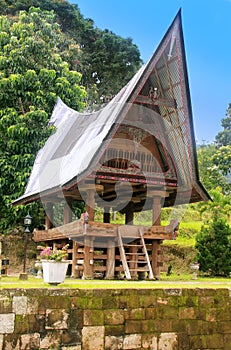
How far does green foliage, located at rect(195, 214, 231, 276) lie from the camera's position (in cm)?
1812

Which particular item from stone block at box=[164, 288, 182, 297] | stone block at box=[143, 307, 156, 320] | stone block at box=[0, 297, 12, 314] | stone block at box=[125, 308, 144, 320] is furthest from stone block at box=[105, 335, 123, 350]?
stone block at box=[0, 297, 12, 314]

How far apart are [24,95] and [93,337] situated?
1566 cm

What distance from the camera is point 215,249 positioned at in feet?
60.1

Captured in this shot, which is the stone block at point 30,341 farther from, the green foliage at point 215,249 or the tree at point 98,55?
the tree at point 98,55

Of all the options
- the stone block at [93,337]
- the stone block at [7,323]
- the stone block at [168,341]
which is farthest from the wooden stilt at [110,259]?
the stone block at [7,323]

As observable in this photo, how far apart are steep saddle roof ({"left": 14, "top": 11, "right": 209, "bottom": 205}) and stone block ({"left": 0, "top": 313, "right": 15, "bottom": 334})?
626 centimetres

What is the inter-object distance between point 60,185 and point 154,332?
709cm

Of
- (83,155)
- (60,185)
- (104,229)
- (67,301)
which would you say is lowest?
(67,301)

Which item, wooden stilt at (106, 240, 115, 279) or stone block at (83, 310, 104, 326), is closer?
stone block at (83, 310, 104, 326)

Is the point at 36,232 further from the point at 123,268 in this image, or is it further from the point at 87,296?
the point at 87,296

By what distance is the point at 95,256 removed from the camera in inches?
577

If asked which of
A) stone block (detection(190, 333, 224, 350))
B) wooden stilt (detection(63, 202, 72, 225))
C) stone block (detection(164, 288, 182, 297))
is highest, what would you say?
wooden stilt (detection(63, 202, 72, 225))

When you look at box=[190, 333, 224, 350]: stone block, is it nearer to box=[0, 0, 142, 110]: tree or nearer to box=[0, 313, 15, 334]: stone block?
box=[0, 313, 15, 334]: stone block

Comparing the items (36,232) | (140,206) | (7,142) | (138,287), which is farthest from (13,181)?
(138,287)
